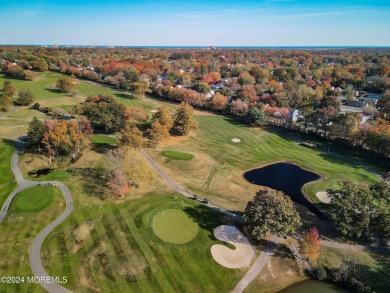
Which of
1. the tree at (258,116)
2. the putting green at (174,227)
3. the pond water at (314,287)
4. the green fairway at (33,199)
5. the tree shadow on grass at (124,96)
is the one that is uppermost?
the tree shadow on grass at (124,96)

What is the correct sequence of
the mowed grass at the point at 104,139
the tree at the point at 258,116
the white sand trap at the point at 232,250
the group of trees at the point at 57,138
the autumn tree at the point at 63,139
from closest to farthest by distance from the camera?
the white sand trap at the point at 232,250
the autumn tree at the point at 63,139
the group of trees at the point at 57,138
the mowed grass at the point at 104,139
the tree at the point at 258,116

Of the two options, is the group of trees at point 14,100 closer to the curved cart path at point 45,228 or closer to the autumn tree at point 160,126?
the curved cart path at point 45,228

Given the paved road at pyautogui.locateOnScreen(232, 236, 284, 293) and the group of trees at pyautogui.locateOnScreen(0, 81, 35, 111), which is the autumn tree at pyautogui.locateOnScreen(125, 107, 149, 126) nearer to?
the group of trees at pyautogui.locateOnScreen(0, 81, 35, 111)

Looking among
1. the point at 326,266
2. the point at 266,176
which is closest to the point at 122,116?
the point at 266,176

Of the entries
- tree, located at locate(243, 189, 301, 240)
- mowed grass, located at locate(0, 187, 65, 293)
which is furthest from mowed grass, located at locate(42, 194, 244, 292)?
tree, located at locate(243, 189, 301, 240)

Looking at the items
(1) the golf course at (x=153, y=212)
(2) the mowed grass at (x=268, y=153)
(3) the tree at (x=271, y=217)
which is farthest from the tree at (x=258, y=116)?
(3) the tree at (x=271, y=217)

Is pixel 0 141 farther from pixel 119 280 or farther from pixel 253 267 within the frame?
pixel 253 267
